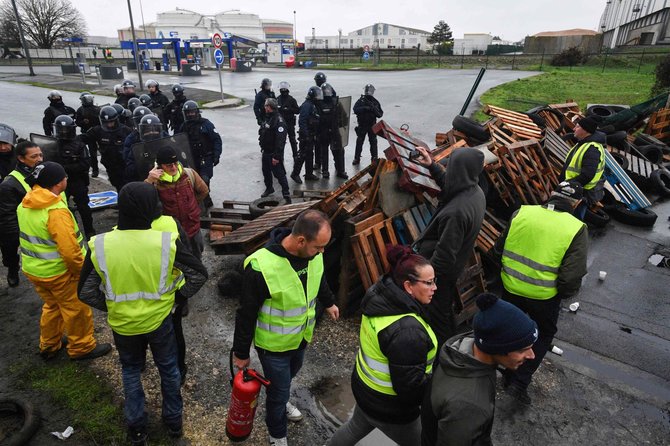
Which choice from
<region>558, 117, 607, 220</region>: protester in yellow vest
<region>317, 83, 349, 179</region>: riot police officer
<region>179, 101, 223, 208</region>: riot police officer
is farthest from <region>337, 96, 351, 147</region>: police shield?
<region>558, 117, 607, 220</region>: protester in yellow vest

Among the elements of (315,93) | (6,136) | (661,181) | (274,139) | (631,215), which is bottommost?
(631,215)

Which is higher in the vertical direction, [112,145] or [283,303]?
[112,145]

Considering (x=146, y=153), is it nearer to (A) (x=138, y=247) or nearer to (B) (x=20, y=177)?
(B) (x=20, y=177)

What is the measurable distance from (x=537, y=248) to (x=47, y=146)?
7205mm

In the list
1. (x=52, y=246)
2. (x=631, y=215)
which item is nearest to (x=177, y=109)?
(x=52, y=246)

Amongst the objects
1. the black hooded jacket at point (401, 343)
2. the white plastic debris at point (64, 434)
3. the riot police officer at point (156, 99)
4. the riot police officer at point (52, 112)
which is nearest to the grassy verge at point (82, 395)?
the white plastic debris at point (64, 434)

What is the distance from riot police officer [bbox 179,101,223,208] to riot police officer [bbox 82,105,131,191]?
1.03 m

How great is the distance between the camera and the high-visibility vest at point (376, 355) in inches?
91.0

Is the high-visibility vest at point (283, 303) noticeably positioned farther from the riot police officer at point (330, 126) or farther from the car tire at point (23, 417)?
the riot police officer at point (330, 126)

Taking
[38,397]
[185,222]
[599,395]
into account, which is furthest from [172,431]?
[599,395]

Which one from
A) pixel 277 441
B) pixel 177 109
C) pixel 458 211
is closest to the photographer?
pixel 277 441

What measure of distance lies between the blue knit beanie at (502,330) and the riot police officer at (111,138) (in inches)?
265

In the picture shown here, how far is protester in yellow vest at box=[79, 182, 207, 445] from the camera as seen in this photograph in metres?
2.79

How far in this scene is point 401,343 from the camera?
222 cm
